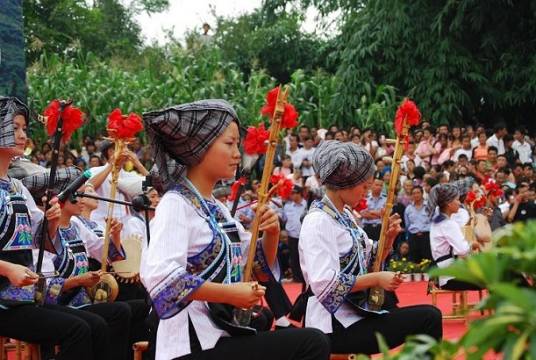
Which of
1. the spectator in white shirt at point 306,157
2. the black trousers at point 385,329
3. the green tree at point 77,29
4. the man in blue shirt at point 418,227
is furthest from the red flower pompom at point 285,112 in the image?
the green tree at point 77,29

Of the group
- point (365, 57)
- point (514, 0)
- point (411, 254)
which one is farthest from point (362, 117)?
point (411, 254)

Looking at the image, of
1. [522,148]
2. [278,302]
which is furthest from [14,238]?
[522,148]

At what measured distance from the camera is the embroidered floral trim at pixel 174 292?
378cm

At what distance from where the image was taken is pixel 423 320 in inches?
204

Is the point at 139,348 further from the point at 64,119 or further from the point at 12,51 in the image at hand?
the point at 12,51

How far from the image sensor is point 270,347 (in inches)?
154

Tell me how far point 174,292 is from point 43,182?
2939 mm

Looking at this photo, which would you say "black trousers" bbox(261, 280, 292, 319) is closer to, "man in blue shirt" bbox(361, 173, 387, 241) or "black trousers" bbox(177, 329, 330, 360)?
"black trousers" bbox(177, 329, 330, 360)

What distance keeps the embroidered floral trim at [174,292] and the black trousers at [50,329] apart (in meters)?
1.69

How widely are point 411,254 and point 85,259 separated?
828 centimetres

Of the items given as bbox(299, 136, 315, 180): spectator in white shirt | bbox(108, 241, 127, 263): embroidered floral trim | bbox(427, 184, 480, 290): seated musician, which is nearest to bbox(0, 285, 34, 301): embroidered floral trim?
bbox(108, 241, 127, 263): embroidered floral trim

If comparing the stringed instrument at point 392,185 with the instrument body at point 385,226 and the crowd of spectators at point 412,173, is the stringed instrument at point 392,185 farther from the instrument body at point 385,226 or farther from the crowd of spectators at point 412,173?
the crowd of spectators at point 412,173

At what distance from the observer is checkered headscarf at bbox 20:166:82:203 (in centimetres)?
646

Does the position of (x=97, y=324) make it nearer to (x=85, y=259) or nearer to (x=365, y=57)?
(x=85, y=259)
